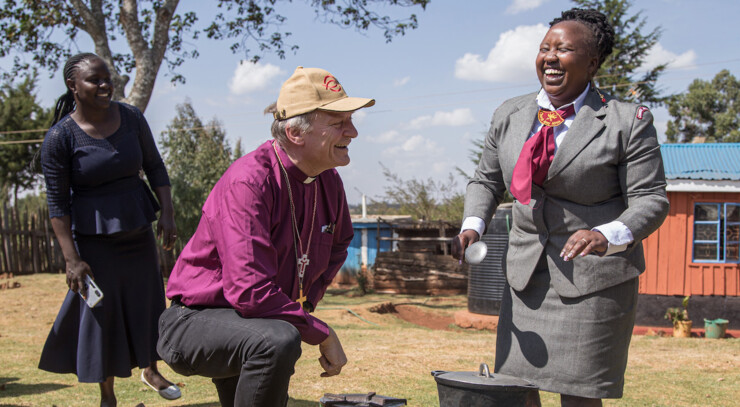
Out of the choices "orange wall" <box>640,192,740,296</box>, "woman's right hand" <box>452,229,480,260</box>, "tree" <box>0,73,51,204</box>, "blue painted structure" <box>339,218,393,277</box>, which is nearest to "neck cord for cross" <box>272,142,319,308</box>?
"woman's right hand" <box>452,229,480,260</box>

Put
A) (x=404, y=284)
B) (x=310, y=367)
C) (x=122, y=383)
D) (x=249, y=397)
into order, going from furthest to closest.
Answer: (x=404, y=284), (x=310, y=367), (x=122, y=383), (x=249, y=397)

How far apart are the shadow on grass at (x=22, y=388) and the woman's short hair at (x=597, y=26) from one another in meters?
4.41

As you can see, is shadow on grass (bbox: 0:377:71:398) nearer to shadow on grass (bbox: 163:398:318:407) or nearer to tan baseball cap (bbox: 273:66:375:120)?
shadow on grass (bbox: 163:398:318:407)

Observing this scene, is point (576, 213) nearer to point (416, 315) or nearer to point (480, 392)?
point (480, 392)

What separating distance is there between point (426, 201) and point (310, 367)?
732 inches

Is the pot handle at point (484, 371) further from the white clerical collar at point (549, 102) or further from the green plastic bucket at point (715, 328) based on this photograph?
the green plastic bucket at point (715, 328)

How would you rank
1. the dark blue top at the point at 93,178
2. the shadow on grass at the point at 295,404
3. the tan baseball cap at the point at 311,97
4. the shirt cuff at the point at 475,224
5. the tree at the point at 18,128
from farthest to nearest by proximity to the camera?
the tree at the point at 18,128 → the shadow on grass at the point at 295,404 → the dark blue top at the point at 93,178 → the shirt cuff at the point at 475,224 → the tan baseball cap at the point at 311,97

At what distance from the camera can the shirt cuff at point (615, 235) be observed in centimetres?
261

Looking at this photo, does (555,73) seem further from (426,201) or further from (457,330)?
(426,201)

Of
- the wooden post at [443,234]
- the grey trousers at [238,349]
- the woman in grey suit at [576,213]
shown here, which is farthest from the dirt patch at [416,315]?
the grey trousers at [238,349]

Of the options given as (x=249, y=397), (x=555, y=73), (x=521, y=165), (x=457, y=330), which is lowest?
(x=457, y=330)

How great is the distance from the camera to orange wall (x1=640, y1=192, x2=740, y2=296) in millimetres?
11875

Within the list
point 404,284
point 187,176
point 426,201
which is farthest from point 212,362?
point 426,201

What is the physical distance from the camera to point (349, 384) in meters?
5.44
